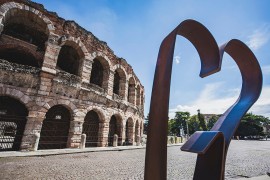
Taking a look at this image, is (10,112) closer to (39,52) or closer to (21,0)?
(39,52)

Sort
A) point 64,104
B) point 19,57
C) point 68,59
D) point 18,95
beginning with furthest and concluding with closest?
1. point 68,59
2. point 19,57
3. point 64,104
4. point 18,95

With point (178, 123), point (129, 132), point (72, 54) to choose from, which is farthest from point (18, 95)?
point (178, 123)

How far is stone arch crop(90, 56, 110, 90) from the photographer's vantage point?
13020 mm

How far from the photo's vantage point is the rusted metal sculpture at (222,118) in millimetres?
1323

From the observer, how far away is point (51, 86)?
934 cm

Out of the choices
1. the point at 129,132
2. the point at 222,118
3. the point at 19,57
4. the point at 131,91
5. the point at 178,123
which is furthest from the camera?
the point at 178,123

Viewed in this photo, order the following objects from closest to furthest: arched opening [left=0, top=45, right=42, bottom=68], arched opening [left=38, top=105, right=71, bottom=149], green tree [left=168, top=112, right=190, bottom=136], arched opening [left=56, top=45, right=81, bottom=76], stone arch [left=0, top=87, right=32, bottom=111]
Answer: stone arch [left=0, top=87, right=32, bottom=111] < arched opening [left=38, top=105, right=71, bottom=149] < arched opening [left=0, top=45, right=42, bottom=68] < arched opening [left=56, top=45, right=81, bottom=76] < green tree [left=168, top=112, right=190, bottom=136]

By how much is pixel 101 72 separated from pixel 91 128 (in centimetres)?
499

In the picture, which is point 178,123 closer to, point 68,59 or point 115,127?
point 115,127

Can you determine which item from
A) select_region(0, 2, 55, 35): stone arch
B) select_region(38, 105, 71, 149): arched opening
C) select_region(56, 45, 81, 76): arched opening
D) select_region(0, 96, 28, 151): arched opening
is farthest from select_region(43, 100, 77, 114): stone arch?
select_region(0, 2, 55, 35): stone arch

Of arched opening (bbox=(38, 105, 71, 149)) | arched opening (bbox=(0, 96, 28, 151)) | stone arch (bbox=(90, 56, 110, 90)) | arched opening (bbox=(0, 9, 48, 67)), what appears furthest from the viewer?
stone arch (bbox=(90, 56, 110, 90))

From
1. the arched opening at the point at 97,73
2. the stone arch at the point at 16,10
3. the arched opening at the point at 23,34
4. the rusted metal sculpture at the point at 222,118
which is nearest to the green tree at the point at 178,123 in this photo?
the arched opening at the point at 97,73

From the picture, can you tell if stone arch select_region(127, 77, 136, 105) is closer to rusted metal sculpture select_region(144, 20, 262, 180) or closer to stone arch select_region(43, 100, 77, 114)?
stone arch select_region(43, 100, 77, 114)

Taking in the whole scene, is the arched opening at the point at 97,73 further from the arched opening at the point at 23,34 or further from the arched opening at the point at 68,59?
the arched opening at the point at 23,34
